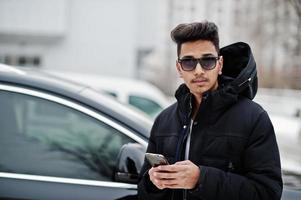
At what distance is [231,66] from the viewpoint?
2.13 m

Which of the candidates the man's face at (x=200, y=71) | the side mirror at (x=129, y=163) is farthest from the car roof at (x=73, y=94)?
the man's face at (x=200, y=71)

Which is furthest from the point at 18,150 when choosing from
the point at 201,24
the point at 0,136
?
the point at 201,24

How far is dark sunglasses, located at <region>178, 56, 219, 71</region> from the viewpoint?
1.95 meters

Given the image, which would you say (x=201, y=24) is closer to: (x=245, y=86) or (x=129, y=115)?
(x=245, y=86)

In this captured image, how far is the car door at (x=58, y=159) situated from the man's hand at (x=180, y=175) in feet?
2.03

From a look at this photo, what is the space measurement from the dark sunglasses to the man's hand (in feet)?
1.28

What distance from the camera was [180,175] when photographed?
177cm

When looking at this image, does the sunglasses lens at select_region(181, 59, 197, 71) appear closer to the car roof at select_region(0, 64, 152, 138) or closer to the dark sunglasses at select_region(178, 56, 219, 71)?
the dark sunglasses at select_region(178, 56, 219, 71)

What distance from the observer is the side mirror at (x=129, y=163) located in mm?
2336

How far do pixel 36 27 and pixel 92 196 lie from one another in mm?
12966

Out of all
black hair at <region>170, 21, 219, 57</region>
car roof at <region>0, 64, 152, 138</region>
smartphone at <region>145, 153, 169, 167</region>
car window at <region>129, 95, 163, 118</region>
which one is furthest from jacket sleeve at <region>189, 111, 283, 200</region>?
car window at <region>129, 95, 163, 118</region>

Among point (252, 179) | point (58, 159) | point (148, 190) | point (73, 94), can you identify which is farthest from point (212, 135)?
point (58, 159)

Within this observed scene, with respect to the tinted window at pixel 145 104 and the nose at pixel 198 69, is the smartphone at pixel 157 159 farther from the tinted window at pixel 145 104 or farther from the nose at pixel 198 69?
the tinted window at pixel 145 104

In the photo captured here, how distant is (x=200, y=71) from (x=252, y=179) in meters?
0.46
